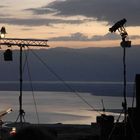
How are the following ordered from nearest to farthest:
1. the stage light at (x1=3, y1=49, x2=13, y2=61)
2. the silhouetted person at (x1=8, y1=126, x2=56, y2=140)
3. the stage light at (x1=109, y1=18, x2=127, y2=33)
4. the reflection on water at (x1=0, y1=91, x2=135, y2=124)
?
the silhouetted person at (x1=8, y1=126, x2=56, y2=140) < the stage light at (x1=109, y1=18, x2=127, y2=33) < the stage light at (x1=3, y1=49, x2=13, y2=61) < the reflection on water at (x1=0, y1=91, x2=135, y2=124)

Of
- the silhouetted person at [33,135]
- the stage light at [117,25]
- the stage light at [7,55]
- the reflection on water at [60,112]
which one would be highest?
the stage light at [117,25]

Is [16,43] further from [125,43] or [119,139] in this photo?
[119,139]

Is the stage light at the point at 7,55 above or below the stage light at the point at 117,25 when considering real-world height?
below

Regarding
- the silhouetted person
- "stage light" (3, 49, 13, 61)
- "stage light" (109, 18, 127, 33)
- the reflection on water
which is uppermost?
"stage light" (109, 18, 127, 33)

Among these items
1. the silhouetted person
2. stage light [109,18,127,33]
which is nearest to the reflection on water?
stage light [109,18,127,33]

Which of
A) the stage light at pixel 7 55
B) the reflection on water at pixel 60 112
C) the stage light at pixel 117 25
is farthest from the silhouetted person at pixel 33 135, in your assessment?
the reflection on water at pixel 60 112

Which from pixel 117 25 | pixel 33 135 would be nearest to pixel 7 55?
pixel 117 25

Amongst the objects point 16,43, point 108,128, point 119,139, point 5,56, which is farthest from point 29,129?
point 16,43

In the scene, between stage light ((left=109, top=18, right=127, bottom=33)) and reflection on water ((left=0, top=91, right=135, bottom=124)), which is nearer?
stage light ((left=109, top=18, right=127, bottom=33))

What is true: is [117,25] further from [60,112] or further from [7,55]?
[60,112]

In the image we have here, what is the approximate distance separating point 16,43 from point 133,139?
32.6 ft

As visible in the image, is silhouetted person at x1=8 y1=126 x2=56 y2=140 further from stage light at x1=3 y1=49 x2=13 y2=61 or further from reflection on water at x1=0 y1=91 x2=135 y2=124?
reflection on water at x1=0 y1=91 x2=135 y2=124

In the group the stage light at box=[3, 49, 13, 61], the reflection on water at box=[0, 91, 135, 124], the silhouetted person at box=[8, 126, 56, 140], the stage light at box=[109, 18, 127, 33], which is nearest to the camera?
the silhouetted person at box=[8, 126, 56, 140]

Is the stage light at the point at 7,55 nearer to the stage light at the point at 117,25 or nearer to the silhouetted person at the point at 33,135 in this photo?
the stage light at the point at 117,25
